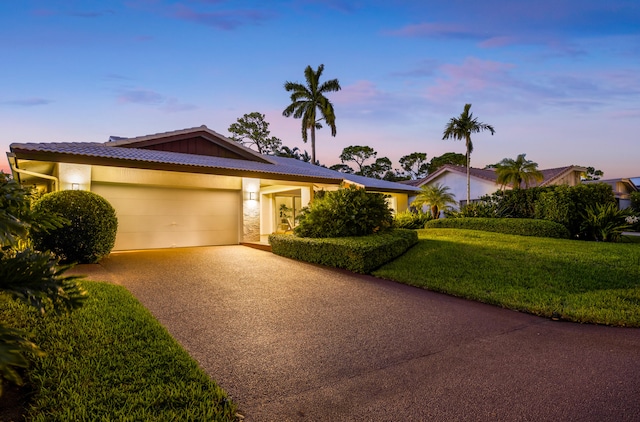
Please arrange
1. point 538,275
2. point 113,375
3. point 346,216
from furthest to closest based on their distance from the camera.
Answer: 1. point 346,216
2. point 538,275
3. point 113,375

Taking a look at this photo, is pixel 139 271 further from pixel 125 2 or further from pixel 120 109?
pixel 120 109

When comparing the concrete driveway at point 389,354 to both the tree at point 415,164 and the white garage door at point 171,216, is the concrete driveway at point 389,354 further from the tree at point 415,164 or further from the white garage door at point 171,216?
the tree at point 415,164

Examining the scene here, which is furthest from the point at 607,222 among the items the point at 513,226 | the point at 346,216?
the point at 346,216

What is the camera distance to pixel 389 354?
388cm

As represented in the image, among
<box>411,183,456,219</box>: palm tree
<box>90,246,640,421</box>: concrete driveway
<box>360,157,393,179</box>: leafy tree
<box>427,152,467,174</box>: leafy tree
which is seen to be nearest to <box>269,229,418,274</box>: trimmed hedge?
<box>90,246,640,421</box>: concrete driveway

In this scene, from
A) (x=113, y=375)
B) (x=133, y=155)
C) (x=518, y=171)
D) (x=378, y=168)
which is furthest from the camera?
(x=378, y=168)

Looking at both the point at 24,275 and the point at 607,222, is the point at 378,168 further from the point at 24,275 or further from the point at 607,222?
the point at 24,275

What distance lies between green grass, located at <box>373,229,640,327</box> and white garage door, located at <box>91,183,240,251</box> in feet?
24.0

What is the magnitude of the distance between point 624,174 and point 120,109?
55370 mm

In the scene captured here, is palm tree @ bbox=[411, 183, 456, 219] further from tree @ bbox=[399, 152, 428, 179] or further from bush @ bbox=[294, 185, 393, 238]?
tree @ bbox=[399, 152, 428, 179]

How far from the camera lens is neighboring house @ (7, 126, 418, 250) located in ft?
34.0

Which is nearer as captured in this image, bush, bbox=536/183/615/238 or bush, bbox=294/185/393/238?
bush, bbox=294/185/393/238

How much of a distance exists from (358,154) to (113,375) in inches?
1607

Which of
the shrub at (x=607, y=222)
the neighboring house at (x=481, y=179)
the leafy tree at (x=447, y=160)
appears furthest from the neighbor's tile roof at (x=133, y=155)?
the leafy tree at (x=447, y=160)
